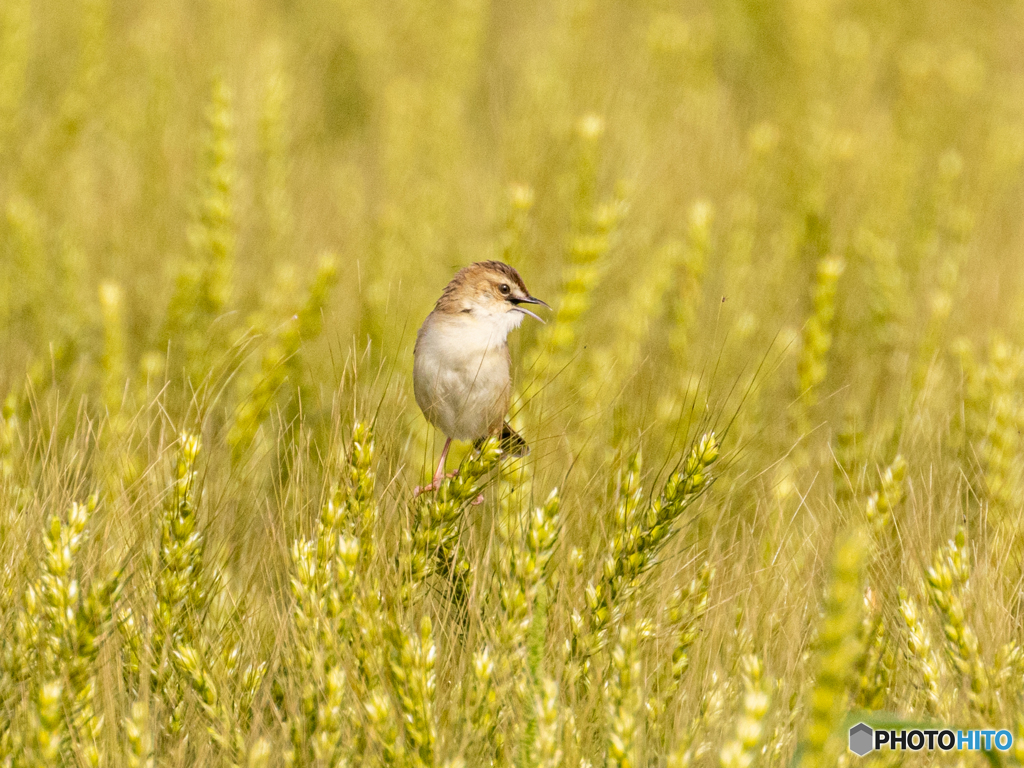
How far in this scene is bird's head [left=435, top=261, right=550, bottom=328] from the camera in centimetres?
223

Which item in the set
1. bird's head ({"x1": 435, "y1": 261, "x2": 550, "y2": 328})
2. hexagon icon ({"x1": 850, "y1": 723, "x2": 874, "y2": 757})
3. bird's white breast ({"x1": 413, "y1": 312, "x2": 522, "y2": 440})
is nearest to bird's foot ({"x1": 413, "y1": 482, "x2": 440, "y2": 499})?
bird's white breast ({"x1": 413, "y1": 312, "x2": 522, "y2": 440})

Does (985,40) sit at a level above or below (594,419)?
above

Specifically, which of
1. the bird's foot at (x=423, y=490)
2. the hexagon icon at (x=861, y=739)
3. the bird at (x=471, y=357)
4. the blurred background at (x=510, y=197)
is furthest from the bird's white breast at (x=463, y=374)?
the hexagon icon at (x=861, y=739)

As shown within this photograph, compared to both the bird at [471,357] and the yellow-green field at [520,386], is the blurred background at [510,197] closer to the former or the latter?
the yellow-green field at [520,386]

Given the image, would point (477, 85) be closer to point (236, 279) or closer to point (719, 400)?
point (236, 279)

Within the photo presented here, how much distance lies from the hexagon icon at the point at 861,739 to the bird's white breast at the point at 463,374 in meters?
0.82

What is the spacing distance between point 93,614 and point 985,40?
21.1ft

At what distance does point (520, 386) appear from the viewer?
193cm

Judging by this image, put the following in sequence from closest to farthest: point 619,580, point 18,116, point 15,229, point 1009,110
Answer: point 619,580 < point 15,229 < point 18,116 < point 1009,110

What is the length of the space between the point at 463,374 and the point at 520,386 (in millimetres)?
158

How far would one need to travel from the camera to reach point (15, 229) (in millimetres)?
3391

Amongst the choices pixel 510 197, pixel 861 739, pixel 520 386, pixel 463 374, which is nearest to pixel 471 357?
pixel 463 374

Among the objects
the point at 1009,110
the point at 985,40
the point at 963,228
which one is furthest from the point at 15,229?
the point at 985,40

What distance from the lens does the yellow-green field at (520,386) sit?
1.53 metres
